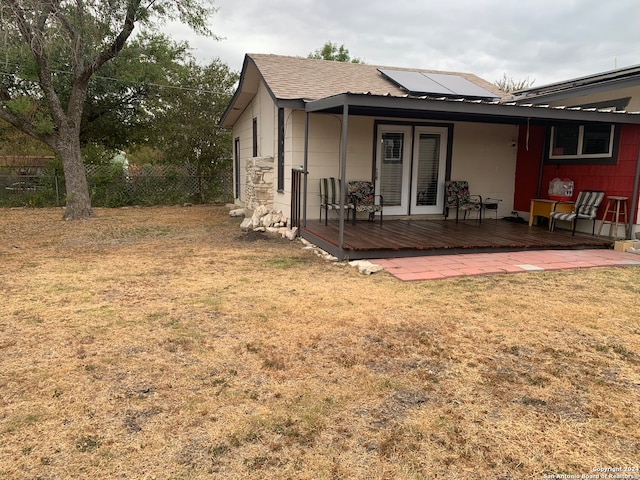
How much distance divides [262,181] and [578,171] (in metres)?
5.88

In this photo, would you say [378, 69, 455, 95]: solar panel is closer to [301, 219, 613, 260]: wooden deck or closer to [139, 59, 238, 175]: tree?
[301, 219, 613, 260]: wooden deck

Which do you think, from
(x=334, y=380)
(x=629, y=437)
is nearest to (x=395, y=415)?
(x=334, y=380)

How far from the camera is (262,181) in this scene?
8820mm

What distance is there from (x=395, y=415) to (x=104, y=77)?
13.9 metres

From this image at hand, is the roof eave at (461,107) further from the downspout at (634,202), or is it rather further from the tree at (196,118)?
the tree at (196,118)

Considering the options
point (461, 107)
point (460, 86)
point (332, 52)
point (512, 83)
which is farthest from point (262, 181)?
→ point (512, 83)

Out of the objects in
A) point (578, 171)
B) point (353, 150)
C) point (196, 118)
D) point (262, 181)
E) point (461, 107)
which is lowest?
point (262, 181)

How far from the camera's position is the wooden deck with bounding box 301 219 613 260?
5.81 m

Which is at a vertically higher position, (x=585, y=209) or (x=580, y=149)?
(x=580, y=149)

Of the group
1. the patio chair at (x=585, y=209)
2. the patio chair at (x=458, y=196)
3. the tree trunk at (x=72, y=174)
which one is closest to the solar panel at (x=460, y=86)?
the patio chair at (x=458, y=196)

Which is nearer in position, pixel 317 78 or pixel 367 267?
pixel 367 267

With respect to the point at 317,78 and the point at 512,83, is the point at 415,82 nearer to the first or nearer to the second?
the point at 317,78

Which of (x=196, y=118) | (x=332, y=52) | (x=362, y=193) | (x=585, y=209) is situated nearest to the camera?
(x=585, y=209)

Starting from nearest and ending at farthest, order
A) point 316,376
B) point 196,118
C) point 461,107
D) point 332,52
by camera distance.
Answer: point 316,376 < point 461,107 < point 196,118 < point 332,52
